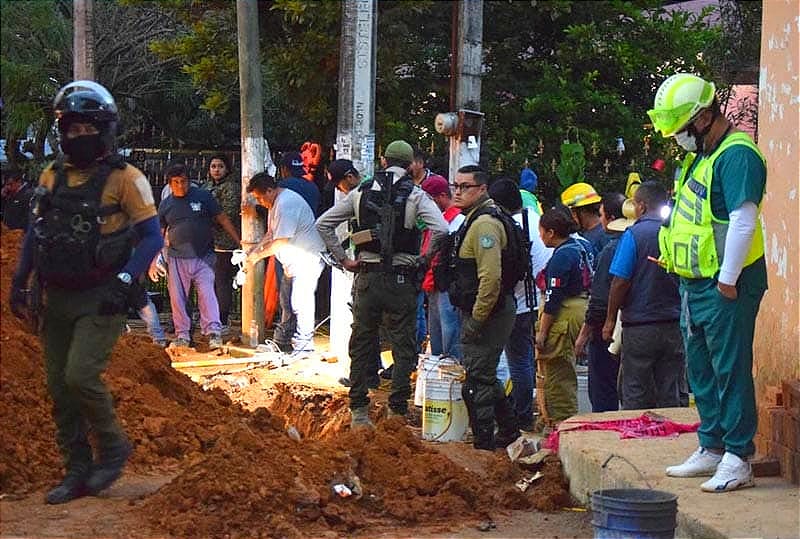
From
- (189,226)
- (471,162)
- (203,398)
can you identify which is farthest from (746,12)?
(203,398)

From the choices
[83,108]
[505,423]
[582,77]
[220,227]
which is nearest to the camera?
[83,108]

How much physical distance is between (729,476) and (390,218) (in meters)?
3.93

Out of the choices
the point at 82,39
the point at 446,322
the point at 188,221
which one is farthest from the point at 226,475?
the point at 188,221

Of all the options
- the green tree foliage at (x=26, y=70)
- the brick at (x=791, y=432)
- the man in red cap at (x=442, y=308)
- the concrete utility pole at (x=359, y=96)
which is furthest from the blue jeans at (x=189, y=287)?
the brick at (x=791, y=432)

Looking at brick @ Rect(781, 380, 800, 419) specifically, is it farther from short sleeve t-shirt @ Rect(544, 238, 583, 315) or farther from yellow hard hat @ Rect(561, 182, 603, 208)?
yellow hard hat @ Rect(561, 182, 603, 208)

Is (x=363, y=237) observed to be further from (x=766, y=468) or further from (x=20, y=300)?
(x=766, y=468)

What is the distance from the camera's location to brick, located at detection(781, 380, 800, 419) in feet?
21.1

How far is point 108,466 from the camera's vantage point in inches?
258

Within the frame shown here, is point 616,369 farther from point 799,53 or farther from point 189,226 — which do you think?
point 189,226

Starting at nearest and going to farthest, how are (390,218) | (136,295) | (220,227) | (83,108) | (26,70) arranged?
(83,108)
(136,295)
(26,70)
(390,218)
(220,227)

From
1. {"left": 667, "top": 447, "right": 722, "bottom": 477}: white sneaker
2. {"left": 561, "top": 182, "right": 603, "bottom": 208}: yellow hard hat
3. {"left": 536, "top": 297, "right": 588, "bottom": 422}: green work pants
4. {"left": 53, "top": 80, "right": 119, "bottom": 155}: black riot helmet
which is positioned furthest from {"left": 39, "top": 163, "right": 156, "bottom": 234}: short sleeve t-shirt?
{"left": 561, "top": 182, "right": 603, "bottom": 208}: yellow hard hat

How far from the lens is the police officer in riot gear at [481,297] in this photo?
27.8 feet

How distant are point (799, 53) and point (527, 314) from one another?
346 cm

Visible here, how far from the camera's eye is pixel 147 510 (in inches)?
253
